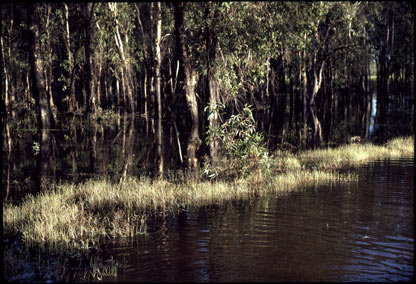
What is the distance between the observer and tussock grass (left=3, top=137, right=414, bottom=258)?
1095 cm

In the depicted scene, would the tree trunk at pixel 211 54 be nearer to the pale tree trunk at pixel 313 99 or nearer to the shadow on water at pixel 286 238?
the shadow on water at pixel 286 238

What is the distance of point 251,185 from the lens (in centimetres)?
1573

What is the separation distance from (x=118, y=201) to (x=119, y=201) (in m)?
0.03

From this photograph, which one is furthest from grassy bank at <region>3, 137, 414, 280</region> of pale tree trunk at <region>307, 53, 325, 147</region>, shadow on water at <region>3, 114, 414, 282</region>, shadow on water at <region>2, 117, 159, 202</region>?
pale tree trunk at <region>307, 53, 325, 147</region>

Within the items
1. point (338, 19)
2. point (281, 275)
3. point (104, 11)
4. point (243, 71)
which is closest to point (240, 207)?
point (281, 275)

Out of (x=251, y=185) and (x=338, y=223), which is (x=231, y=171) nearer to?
(x=251, y=185)

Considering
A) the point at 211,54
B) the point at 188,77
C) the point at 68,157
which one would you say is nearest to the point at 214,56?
the point at 211,54

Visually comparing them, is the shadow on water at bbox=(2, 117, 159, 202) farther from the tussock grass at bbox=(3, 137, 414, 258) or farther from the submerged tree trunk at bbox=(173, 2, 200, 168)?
the submerged tree trunk at bbox=(173, 2, 200, 168)

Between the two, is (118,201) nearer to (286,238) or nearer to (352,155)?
(286,238)

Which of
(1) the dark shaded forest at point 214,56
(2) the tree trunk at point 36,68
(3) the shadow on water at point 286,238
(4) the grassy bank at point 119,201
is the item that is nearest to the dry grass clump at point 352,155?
(4) the grassy bank at point 119,201

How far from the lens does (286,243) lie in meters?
10.0

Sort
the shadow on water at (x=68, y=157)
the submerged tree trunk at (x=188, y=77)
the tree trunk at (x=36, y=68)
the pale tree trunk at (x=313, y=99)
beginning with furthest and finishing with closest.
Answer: the pale tree trunk at (x=313, y=99) → the submerged tree trunk at (x=188, y=77) → the shadow on water at (x=68, y=157) → the tree trunk at (x=36, y=68)

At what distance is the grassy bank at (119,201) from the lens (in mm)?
10914

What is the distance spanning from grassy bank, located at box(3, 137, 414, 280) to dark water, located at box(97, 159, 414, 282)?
3.26 ft
